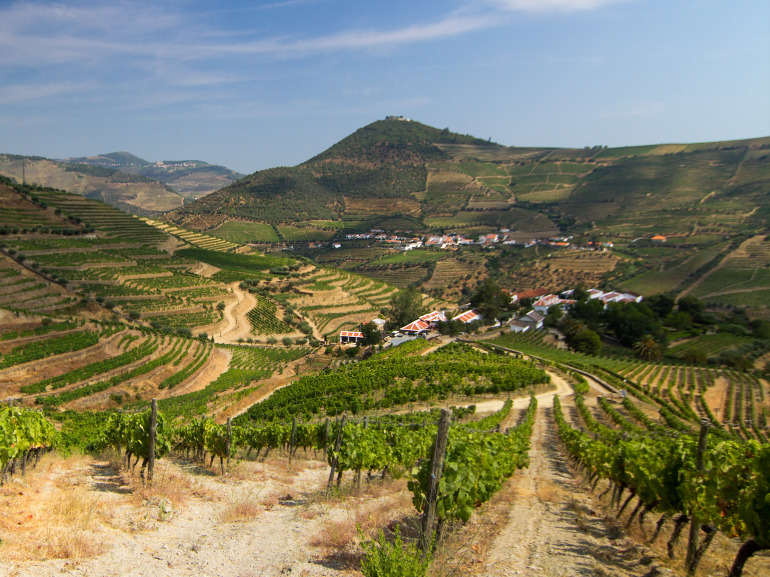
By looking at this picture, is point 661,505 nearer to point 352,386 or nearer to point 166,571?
point 166,571

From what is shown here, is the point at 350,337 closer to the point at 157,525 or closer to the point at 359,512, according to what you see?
the point at 359,512

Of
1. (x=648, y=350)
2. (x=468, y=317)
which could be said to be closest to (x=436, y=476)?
(x=648, y=350)

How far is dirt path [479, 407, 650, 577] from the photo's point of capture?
7.59m

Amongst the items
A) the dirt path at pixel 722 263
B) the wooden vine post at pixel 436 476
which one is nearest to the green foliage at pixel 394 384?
the wooden vine post at pixel 436 476

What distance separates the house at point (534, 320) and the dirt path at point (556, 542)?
67.5 m

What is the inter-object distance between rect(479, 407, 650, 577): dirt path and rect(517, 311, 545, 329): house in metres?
67.5

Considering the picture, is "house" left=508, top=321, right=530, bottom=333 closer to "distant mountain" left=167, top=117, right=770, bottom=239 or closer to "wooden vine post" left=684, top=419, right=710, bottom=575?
"wooden vine post" left=684, top=419, right=710, bottom=575

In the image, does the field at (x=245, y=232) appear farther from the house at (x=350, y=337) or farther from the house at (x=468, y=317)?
the house at (x=350, y=337)

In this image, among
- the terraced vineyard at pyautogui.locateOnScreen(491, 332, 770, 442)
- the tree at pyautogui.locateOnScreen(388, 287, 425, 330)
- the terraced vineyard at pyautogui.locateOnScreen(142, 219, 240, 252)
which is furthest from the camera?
the terraced vineyard at pyautogui.locateOnScreen(142, 219, 240, 252)

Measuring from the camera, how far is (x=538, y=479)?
15961 mm

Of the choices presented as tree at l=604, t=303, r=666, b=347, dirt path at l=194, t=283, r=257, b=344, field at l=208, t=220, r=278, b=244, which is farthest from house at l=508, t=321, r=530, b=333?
field at l=208, t=220, r=278, b=244

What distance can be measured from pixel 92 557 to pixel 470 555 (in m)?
5.47

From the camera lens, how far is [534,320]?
80.5 meters

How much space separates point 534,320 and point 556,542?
74.7 m
